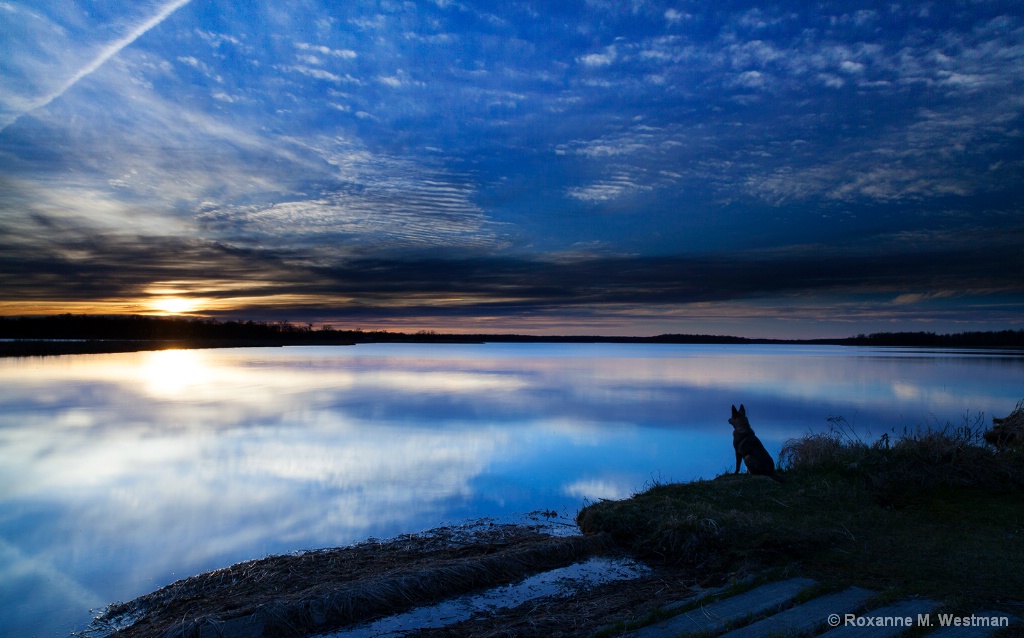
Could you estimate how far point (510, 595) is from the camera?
530 centimetres

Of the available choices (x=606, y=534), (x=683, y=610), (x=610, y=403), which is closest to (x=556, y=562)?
(x=606, y=534)

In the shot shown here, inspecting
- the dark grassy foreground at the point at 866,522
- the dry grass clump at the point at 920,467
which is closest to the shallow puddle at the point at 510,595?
the dark grassy foreground at the point at 866,522

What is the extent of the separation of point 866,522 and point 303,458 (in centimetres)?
1139

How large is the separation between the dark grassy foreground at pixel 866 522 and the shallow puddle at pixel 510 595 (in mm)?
601

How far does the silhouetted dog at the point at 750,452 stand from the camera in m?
9.81

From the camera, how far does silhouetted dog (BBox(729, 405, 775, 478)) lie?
9.81 m

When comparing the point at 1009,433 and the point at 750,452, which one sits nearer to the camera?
the point at 750,452

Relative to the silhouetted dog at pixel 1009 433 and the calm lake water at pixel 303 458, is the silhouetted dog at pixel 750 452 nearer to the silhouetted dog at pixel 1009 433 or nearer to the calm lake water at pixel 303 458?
the calm lake water at pixel 303 458

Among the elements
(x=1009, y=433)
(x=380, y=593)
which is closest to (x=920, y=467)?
(x=1009, y=433)

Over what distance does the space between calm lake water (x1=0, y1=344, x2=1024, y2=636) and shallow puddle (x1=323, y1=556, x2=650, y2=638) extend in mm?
2748

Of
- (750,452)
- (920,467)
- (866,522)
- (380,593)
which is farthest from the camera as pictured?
(750,452)

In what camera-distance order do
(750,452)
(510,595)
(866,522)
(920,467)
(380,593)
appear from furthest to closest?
(750,452) < (920,467) < (866,522) < (510,595) < (380,593)

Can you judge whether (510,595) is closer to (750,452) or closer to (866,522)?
(866,522)

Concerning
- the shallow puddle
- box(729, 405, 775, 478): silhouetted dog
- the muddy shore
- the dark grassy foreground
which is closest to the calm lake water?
the muddy shore
